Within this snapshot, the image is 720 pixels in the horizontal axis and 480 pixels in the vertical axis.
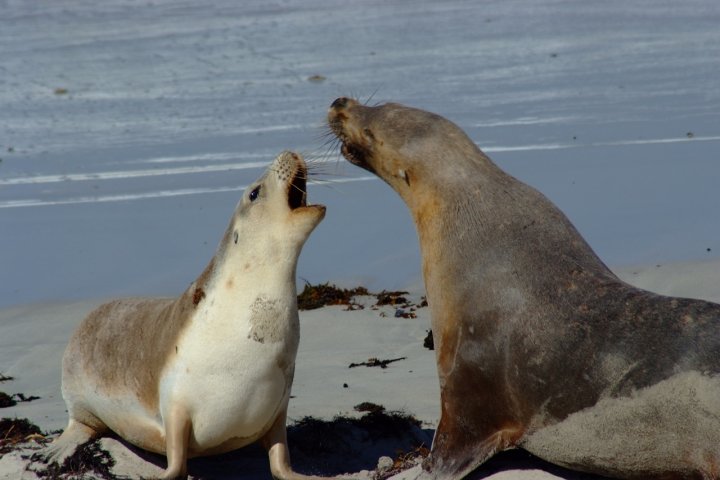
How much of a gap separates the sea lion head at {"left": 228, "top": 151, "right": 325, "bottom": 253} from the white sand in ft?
3.53

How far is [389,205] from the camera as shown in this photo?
10531mm

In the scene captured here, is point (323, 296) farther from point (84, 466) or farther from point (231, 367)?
point (231, 367)

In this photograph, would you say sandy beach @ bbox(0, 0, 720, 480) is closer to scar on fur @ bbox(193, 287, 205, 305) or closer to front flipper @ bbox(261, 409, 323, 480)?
front flipper @ bbox(261, 409, 323, 480)

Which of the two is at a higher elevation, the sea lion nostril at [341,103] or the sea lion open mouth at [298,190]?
the sea lion nostril at [341,103]

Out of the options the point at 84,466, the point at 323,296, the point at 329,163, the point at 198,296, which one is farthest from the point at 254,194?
the point at 329,163

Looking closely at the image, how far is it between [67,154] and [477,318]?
357 inches

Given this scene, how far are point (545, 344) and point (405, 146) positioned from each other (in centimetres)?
130

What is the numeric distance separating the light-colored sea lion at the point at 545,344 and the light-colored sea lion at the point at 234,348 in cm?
58

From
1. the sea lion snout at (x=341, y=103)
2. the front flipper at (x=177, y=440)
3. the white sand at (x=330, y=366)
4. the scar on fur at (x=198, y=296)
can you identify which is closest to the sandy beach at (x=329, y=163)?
the white sand at (x=330, y=366)

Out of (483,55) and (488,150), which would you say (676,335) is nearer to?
(488,150)

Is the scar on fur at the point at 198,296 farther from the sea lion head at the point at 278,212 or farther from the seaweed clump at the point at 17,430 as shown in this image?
the seaweed clump at the point at 17,430

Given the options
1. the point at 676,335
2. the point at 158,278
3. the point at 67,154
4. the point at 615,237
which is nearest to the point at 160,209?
the point at 158,278

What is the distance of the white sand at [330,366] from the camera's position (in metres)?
5.73

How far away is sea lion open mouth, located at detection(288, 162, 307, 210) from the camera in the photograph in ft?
17.7
